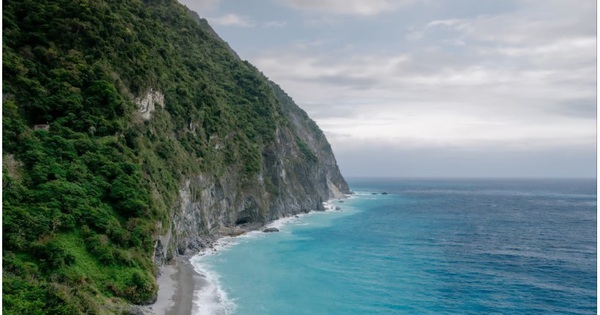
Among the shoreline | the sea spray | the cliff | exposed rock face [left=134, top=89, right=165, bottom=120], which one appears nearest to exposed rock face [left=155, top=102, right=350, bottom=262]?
the cliff

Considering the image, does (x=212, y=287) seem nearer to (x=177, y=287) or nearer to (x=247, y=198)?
(x=177, y=287)

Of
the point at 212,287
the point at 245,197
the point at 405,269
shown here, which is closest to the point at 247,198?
the point at 245,197

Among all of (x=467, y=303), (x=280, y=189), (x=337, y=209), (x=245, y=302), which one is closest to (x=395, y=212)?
(x=337, y=209)

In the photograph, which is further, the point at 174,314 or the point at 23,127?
the point at 23,127

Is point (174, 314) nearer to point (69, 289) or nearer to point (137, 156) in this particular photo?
point (69, 289)

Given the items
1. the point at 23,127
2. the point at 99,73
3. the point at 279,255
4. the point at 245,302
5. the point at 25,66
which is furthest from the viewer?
the point at 279,255

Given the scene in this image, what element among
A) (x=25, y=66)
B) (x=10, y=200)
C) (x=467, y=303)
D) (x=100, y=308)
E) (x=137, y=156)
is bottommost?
(x=467, y=303)

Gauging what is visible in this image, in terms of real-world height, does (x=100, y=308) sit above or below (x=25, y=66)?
below

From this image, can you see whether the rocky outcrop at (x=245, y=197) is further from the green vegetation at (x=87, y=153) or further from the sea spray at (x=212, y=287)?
the green vegetation at (x=87, y=153)
